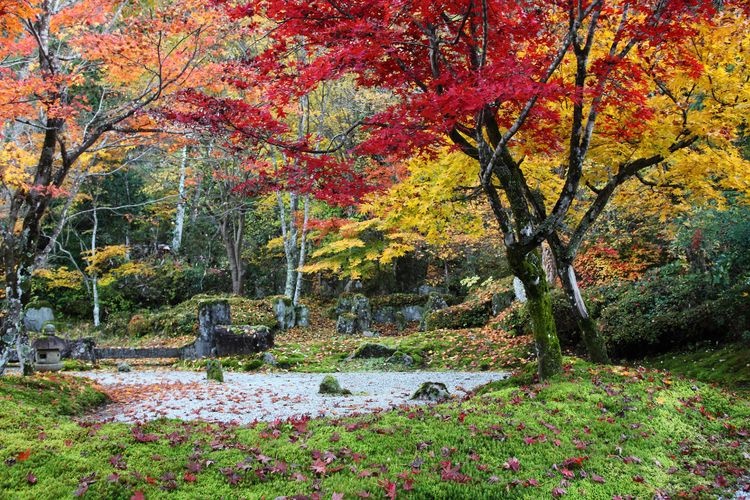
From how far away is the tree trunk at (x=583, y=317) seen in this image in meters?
7.45

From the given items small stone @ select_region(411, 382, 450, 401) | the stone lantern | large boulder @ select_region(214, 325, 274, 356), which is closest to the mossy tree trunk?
small stone @ select_region(411, 382, 450, 401)

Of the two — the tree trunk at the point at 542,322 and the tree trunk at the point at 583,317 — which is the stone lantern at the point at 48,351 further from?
the tree trunk at the point at 583,317

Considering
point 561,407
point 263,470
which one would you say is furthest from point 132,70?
point 561,407

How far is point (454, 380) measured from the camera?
9805 mm

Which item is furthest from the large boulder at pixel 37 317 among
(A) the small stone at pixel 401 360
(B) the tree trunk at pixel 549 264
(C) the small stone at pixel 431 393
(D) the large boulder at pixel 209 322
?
(B) the tree trunk at pixel 549 264

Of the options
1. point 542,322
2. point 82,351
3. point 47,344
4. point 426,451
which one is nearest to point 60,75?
point 47,344

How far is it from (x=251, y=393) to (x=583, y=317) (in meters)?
5.53

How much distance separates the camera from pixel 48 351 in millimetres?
10500

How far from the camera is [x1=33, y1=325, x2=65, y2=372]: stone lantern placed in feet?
34.0

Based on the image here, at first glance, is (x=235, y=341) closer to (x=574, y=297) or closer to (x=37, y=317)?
(x=574, y=297)

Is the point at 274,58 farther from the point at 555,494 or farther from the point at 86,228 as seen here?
the point at 86,228

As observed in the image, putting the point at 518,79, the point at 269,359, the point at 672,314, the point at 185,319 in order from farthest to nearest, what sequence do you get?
the point at 185,319, the point at 269,359, the point at 672,314, the point at 518,79

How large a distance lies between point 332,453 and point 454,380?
5928 mm

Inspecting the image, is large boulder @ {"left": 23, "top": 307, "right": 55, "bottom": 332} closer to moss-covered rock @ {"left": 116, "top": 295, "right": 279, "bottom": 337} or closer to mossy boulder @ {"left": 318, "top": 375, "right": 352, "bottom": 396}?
moss-covered rock @ {"left": 116, "top": 295, "right": 279, "bottom": 337}
